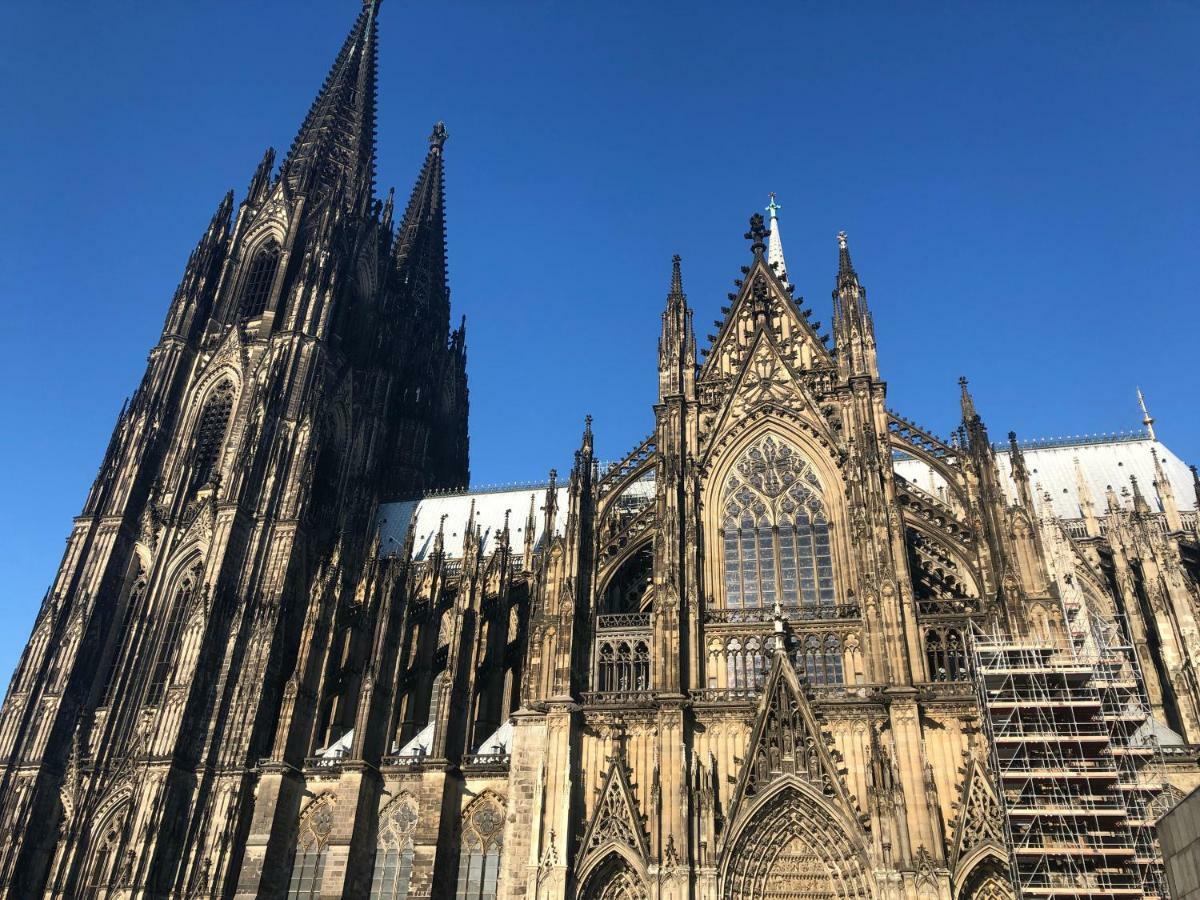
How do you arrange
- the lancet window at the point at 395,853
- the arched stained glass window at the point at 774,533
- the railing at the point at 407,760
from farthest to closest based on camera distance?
the railing at the point at 407,760, the lancet window at the point at 395,853, the arched stained glass window at the point at 774,533

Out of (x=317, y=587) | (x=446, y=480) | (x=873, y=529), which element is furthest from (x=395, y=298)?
(x=873, y=529)

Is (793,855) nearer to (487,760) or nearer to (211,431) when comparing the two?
(487,760)

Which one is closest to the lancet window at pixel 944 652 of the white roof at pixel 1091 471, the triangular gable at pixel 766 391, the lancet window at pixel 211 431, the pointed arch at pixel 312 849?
the triangular gable at pixel 766 391

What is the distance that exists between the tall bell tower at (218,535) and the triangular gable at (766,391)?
16.8m

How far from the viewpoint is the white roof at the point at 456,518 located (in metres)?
45.2

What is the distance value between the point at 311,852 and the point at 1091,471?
33.8 m

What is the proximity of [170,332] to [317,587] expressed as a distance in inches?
635

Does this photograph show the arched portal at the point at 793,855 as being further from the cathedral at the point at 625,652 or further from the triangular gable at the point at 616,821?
the triangular gable at the point at 616,821

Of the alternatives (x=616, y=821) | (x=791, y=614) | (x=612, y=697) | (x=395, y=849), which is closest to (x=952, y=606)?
(x=791, y=614)

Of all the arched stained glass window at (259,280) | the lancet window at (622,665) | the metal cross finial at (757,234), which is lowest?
A: the lancet window at (622,665)

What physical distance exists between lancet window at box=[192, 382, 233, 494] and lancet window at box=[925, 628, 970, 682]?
29.6 metres

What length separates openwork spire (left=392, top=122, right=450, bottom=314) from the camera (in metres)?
62.4

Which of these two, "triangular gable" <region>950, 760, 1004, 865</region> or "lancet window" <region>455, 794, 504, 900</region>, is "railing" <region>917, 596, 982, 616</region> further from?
"lancet window" <region>455, 794, 504, 900</region>

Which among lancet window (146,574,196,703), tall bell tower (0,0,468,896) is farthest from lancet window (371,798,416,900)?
lancet window (146,574,196,703)
